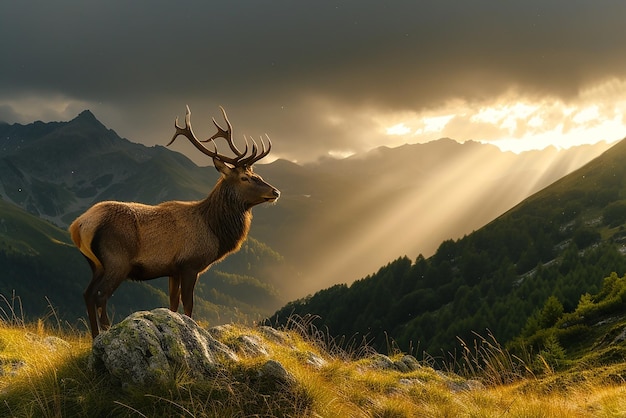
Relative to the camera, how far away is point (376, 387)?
33.5 feet

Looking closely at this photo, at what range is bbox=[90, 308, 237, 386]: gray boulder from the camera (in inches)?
272

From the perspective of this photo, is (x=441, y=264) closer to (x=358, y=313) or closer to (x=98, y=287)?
(x=358, y=313)

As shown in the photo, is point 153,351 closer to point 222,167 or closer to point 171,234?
point 171,234

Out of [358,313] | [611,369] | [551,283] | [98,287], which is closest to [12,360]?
[98,287]

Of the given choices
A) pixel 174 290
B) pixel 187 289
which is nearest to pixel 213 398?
pixel 187 289

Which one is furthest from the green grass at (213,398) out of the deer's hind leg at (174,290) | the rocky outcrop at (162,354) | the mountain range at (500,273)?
the mountain range at (500,273)

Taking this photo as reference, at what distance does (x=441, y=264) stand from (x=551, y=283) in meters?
50.7

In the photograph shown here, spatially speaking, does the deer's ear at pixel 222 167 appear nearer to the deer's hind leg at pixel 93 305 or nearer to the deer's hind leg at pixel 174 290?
the deer's hind leg at pixel 174 290

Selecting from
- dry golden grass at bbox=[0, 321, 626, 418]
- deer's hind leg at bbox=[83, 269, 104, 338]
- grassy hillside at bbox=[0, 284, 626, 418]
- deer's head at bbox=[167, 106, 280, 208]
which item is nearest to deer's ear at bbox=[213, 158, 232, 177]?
deer's head at bbox=[167, 106, 280, 208]

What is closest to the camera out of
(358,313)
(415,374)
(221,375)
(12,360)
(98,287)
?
(221,375)

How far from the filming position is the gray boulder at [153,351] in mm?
6906

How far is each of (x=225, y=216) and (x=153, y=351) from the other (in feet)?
15.9

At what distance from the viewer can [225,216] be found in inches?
454

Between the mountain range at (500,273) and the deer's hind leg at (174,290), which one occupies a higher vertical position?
the deer's hind leg at (174,290)
